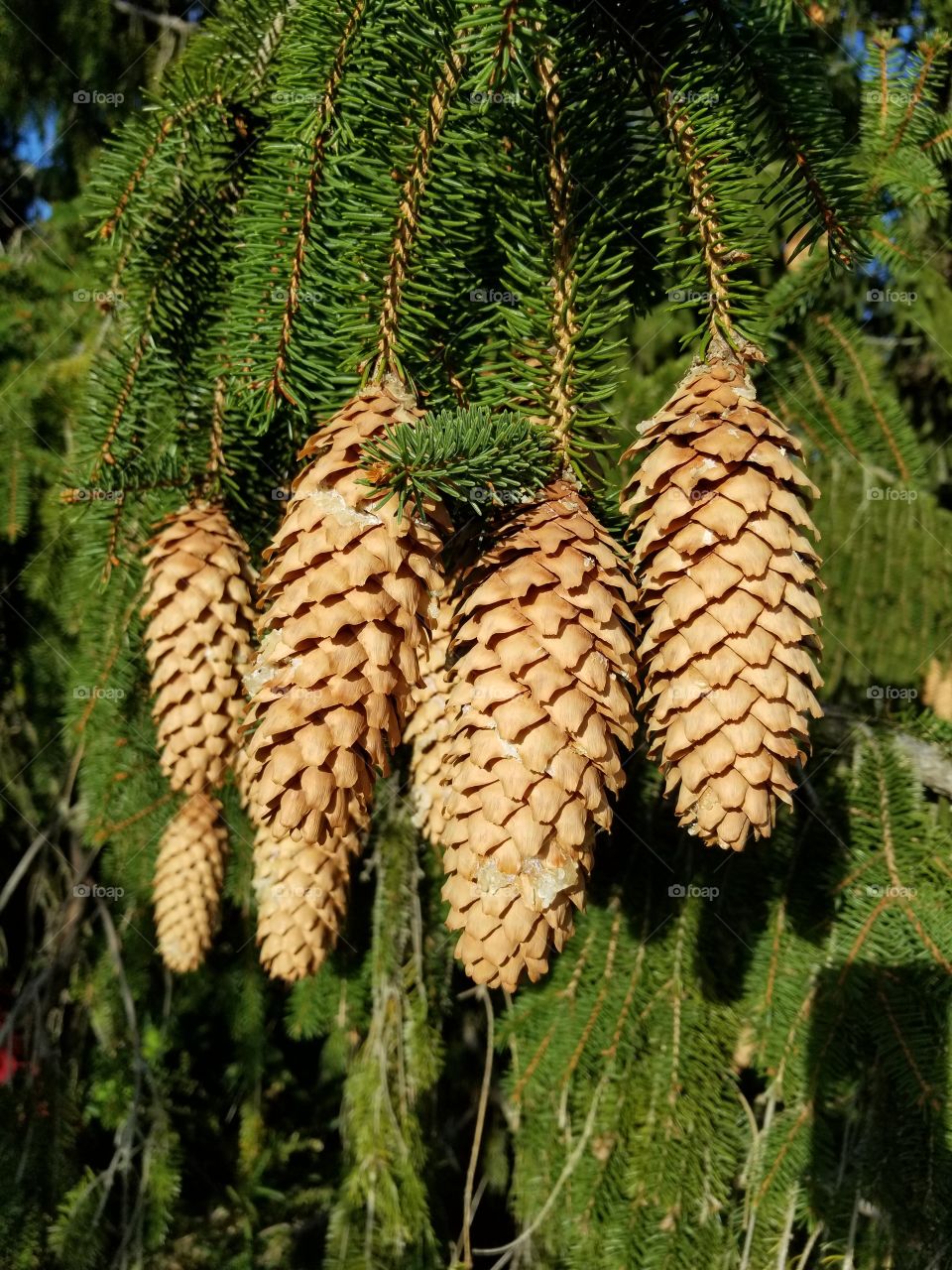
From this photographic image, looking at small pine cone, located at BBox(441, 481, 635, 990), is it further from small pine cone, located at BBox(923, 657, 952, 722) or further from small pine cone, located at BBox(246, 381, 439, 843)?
small pine cone, located at BBox(923, 657, 952, 722)

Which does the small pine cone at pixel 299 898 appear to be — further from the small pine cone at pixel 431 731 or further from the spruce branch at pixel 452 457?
the spruce branch at pixel 452 457

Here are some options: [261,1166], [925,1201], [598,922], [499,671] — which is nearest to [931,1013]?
[925,1201]

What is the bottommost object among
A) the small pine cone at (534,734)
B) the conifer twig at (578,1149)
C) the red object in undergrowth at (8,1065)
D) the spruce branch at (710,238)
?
the red object in undergrowth at (8,1065)

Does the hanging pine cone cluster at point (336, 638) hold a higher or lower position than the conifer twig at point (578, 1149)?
higher

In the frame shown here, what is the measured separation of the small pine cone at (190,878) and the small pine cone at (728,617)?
0.83 metres

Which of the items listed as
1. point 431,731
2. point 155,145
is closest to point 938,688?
point 431,731

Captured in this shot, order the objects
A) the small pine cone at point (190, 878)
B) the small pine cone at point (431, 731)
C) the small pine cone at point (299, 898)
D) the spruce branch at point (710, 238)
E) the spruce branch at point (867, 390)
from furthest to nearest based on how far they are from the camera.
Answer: the spruce branch at point (867, 390) < the small pine cone at point (190, 878) < the small pine cone at point (299, 898) < the small pine cone at point (431, 731) < the spruce branch at point (710, 238)

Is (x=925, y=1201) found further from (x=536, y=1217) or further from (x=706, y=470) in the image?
(x=706, y=470)

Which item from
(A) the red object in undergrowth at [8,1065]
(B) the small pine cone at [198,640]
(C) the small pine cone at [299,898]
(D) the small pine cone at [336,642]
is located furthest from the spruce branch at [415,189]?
(A) the red object in undergrowth at [8,1065]

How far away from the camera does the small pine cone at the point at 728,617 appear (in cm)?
54

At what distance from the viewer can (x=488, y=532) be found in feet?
2.04

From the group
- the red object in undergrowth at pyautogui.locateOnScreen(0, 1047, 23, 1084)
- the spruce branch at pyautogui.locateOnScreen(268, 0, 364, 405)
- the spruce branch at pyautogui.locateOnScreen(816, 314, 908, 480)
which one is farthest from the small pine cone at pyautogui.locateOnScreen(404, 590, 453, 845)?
the red object in undergrowth at pyautogui.locateOnScreen(0, 1047, 23, 1084)

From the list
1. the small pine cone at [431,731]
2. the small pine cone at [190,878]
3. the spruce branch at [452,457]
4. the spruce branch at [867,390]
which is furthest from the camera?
the spruce branch at [867,390]

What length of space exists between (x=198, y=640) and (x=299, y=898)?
34cm
